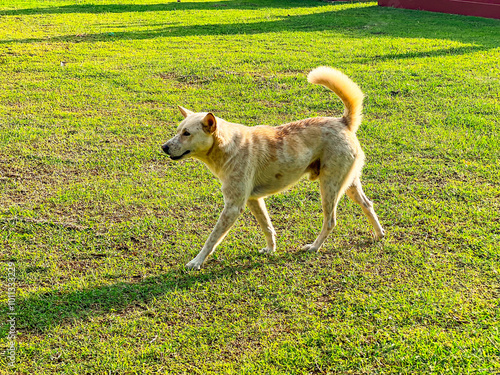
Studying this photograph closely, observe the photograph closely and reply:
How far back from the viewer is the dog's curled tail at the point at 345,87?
15.8 feet

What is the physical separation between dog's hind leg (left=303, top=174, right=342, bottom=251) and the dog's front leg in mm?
864

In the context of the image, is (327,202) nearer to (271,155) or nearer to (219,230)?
(271,155)

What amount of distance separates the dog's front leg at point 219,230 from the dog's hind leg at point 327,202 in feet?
2.83

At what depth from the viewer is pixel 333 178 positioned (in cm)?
476

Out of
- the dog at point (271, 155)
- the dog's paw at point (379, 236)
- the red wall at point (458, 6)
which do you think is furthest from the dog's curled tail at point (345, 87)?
the red wall at point (458, 6)

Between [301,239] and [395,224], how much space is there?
1105 mm

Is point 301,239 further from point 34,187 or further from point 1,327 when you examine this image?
point 34,187

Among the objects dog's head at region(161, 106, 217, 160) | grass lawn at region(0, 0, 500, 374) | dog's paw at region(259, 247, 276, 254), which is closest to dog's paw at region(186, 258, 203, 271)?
grass lawn at region(0, 0, 500, 374)

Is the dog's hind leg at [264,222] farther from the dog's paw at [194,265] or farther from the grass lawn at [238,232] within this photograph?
the dog's paw at [194,265]

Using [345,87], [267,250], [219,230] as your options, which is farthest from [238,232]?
[345,87]

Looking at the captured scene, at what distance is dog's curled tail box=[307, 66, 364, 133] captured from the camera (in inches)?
190

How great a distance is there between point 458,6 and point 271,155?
16.5 m

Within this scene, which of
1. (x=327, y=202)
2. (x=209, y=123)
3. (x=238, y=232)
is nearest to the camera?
(x=209, y=123)

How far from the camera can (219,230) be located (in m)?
4.61
